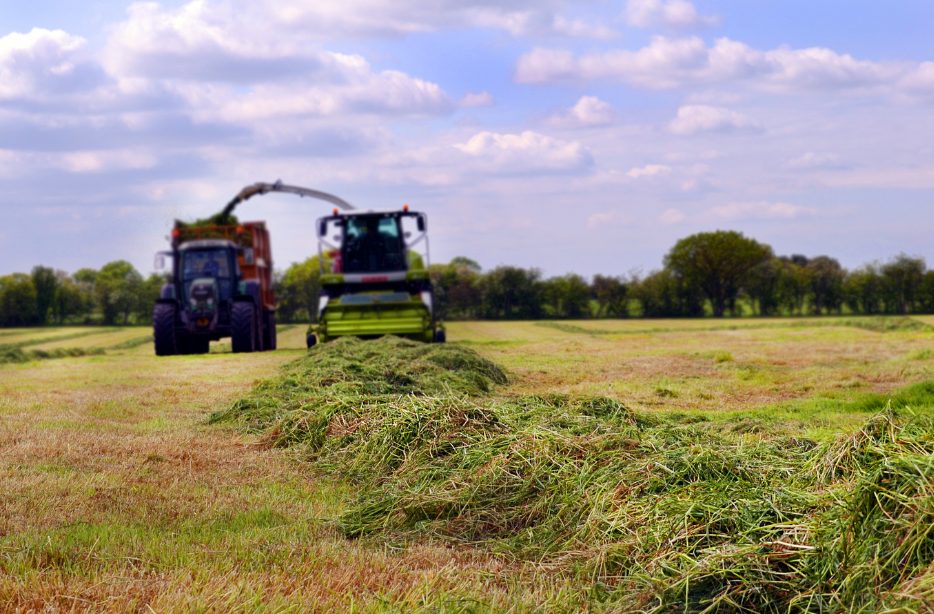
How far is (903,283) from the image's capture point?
45.2 meters

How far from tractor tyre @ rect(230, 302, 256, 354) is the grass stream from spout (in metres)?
10.5

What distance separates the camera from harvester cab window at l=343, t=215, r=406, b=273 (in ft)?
58.3

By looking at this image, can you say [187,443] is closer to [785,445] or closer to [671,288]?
[785,445]

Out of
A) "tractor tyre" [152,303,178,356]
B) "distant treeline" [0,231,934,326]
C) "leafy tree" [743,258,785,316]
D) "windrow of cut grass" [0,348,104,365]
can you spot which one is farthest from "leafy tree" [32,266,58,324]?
"leafy tree" [743,258,785,316]

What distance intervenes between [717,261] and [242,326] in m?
39.1

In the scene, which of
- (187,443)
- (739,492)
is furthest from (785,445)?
(187,443)

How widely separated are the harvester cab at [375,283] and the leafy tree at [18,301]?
84.4 ft

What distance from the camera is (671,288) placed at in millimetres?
46344

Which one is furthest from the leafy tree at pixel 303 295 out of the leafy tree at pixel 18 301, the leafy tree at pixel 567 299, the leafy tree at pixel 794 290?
the leafy tree at pixel 794 290

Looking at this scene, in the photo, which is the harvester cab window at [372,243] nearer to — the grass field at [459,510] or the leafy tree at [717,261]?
the grass field at [459,510]

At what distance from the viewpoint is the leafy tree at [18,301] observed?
3722cm

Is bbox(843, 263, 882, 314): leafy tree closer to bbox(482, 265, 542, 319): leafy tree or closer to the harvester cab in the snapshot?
bbox(482, 265, 542, 319): leafy tree

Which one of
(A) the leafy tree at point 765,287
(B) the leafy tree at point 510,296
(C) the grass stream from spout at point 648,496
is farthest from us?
(A) the leafy tree at point 765,287

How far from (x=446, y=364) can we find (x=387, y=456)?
547 centimetres
